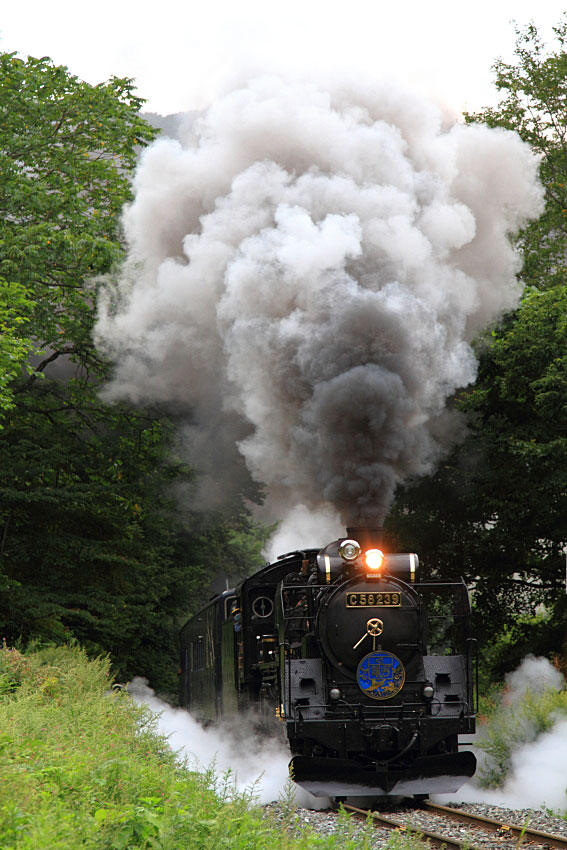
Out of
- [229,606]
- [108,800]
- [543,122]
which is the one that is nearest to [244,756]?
[229,606]

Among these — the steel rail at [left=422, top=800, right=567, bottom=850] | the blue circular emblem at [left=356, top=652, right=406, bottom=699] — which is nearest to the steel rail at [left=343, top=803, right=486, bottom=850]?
the steel rail at [left=422, top=800, right=567, bottom=850]

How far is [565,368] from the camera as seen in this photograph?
47.8ft

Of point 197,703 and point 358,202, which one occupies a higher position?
point 358,202

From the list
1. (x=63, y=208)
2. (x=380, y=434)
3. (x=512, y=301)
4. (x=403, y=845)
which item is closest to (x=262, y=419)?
(x=380, y=434)

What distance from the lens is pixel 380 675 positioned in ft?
26.6

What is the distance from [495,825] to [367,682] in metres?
1.59

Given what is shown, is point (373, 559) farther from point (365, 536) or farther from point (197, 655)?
point (197, 655)

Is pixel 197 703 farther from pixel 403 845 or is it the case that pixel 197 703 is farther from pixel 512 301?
pixel 403 845

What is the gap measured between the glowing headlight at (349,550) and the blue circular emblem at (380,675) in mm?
855

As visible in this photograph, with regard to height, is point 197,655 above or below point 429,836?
above

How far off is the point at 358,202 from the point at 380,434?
274 centimetres

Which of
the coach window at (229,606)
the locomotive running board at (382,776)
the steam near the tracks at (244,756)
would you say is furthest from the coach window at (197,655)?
the locomotive running board at (382,776)

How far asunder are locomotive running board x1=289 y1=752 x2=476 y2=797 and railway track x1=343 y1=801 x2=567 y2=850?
0.65 feet

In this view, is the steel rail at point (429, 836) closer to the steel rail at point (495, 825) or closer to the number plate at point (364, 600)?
the steel rail at point (495, 825)
